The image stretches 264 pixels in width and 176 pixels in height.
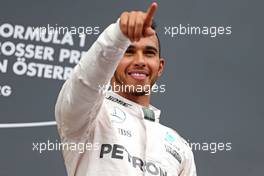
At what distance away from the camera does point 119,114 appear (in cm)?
180

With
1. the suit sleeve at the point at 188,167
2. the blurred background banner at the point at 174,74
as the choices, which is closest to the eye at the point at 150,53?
the suit sleeve at the point at 188,167

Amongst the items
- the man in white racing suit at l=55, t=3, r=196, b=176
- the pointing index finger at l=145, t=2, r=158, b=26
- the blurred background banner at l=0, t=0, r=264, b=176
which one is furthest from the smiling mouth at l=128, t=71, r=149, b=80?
the blurred background banner at l=0, t=0, r=264, b=176

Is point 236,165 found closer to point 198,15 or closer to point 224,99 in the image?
point 224,99

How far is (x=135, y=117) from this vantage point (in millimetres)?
1838

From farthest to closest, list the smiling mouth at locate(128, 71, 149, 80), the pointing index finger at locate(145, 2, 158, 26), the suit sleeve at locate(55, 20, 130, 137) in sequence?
1. the smiling mouth at locate(128, 71, 149, 80)
2. the suit sleeve at locate(55, 20, 130, 137)
3. the pointing index finger at locate(145, 2, 158, 26)

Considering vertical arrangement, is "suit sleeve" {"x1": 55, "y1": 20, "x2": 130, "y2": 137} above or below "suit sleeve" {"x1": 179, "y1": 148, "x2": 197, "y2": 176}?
above

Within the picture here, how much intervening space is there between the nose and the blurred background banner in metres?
0.63

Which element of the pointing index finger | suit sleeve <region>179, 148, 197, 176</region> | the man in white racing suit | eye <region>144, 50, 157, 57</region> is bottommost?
suit sleeve <region>179, 148, 197, 176</region>

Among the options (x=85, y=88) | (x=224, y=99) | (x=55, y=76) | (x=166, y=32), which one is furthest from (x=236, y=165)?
(x=85, y=88)

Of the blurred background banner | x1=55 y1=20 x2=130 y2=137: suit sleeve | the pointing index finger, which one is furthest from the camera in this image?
the blurred background banner

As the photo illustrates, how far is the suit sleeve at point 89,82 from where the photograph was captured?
4.83ft

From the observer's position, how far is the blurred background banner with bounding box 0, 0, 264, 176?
8.14 ft

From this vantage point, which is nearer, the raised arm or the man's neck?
the raised arm

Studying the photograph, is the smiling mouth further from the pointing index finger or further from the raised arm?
the pointing index finger
